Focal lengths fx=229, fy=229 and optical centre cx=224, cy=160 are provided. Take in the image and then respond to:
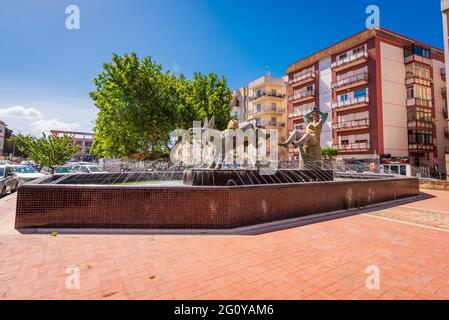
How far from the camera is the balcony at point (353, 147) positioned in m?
30.9

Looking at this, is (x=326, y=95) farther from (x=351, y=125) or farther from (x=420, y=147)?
(x=420, y=147)

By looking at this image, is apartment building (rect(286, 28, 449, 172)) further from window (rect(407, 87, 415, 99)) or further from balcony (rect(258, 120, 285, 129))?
balcony (rect(258, 120, 285, 129))

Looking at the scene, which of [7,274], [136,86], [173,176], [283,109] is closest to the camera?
[7,274]

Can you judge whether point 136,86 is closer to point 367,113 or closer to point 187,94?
point 187,94

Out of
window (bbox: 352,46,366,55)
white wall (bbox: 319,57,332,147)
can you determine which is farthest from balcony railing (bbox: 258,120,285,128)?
window (bbox: 352,46,366,55)

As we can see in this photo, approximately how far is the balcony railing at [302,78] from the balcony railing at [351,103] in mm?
6655

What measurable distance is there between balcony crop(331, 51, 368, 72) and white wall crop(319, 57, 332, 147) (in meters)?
1.77

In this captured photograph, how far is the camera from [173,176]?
17250 millimetres

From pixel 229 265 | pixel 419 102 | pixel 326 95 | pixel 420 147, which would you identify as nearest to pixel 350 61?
pixel 326 95

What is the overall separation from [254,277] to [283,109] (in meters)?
47.3

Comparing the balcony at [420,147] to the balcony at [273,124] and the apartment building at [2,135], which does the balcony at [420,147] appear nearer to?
the balcony at [273,124]

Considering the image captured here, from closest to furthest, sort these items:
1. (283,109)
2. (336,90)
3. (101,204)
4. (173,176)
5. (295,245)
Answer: (295,245) → (101,204) → (173,176) → (336,90) → (283,109)
